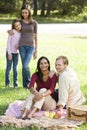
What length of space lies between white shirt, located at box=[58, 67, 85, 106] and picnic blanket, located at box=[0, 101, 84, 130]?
0.22m

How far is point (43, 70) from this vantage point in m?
7.61

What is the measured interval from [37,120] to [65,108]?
→ 0.81 meters

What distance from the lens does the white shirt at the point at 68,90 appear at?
745 centimetres

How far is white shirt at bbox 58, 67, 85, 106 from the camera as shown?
745 cm

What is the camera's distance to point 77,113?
23.2 feet

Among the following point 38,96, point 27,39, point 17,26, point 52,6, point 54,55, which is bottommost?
point 52,6

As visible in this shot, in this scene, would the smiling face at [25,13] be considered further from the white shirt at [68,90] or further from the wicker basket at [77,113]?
the wicker basket at [77,113]

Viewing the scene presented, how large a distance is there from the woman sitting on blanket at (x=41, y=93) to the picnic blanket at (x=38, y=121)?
0.46ft

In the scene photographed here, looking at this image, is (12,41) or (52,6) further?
(52,6)

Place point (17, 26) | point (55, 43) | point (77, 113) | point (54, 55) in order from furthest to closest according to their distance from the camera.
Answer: point (55, 43) → point (54, 55) → point (17, 26) → point (77, 113)

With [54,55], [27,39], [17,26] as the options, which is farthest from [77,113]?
[54,55]

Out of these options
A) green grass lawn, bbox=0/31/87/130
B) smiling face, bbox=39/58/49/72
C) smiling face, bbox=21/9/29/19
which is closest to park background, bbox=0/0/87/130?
green grass lawn, bbox=0/31/87/130

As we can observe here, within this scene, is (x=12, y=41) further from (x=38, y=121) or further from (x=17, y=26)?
(x=38, y=121)

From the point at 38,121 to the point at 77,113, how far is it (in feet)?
2.06
